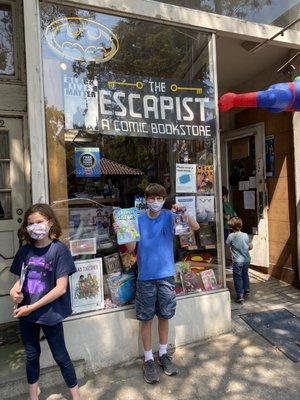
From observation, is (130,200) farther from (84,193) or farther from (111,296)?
(111,296)

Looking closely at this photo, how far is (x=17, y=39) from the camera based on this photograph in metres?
3.74

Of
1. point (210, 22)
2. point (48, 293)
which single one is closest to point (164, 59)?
point (210, 22)

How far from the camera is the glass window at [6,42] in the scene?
12.3 ft

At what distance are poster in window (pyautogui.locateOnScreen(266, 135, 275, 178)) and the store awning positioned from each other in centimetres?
Result: 248

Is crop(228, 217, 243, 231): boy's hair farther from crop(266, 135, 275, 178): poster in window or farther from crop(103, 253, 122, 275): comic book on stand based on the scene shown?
crop(103, 253, 122, 275): comic book on stand

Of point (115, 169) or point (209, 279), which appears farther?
point (209, 279)

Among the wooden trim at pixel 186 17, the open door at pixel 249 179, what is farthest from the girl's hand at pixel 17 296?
the open door at pixel 249 179

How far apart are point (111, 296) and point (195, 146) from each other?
5.83 feet

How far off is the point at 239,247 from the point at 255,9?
9.39 ft

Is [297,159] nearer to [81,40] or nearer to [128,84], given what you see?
[128,84]

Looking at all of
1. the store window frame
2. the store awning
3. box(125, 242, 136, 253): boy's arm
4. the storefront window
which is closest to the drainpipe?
the storefront window

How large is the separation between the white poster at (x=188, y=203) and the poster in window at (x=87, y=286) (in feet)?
3.39

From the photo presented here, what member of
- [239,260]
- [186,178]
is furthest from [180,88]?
[239,260]

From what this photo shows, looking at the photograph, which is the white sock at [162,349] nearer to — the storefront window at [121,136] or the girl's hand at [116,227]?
the storefront window at [121,136]
